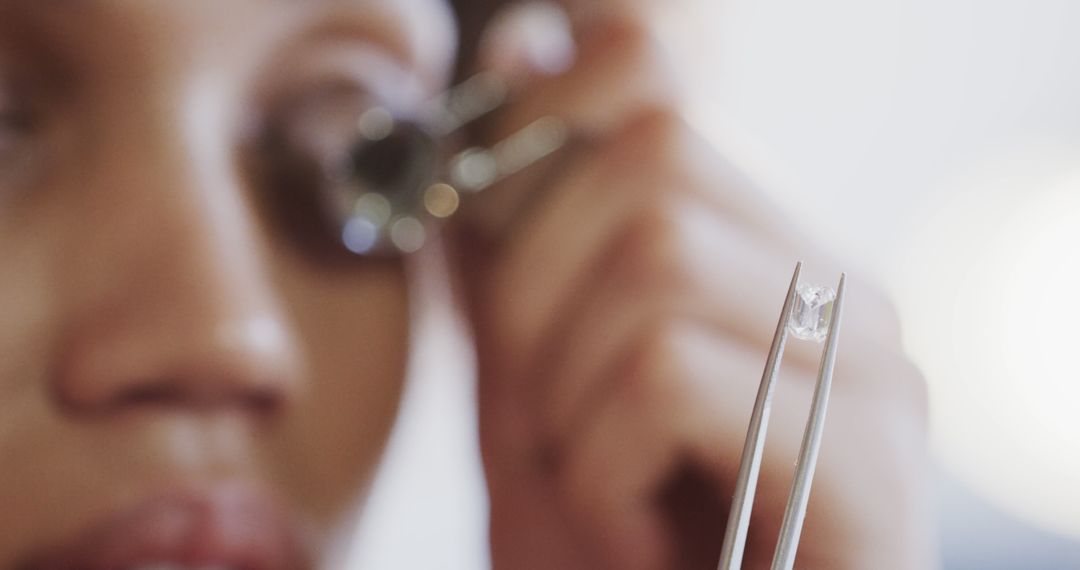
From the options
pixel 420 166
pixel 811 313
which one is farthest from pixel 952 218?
pixel 420 166

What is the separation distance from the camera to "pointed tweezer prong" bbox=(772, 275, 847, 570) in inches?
11.5

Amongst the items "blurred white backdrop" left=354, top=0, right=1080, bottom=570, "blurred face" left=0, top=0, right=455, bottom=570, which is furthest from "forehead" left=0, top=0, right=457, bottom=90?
"blurred white backdrop" left=354, top=0, right=1080, bottom=570

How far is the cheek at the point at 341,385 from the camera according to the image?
36 centimetres

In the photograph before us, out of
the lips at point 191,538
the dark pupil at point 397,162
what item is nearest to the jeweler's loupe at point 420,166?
the dark pupil at point 397,162

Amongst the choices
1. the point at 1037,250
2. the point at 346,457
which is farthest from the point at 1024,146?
the point at 346,457

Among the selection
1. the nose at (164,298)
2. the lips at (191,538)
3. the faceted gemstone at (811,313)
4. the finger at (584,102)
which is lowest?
the lips at (191,538)

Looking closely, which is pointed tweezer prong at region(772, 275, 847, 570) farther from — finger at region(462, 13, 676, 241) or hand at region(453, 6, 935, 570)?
finger at region(462, 13, 676, 241)

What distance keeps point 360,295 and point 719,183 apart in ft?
0.51

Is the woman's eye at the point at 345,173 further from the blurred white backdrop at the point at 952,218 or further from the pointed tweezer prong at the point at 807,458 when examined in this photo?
the pointed tweezer prong at the point at 807,458

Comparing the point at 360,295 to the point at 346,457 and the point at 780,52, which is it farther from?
the point at 780,52

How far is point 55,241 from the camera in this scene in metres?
0.33

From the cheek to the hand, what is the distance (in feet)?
0.14

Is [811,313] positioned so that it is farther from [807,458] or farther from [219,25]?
[219,25]

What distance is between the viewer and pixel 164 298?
330 millimetres
